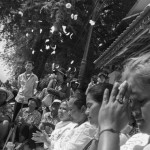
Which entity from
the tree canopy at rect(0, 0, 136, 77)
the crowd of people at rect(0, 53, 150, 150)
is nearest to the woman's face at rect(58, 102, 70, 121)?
the crowd of people at rect(0, 53, 150, 150)

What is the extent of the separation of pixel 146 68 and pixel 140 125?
27 centimetres

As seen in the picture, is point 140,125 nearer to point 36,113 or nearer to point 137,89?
point 137,89

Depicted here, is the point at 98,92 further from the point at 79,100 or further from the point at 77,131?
the point at 79,100

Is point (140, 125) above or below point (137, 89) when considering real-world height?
below

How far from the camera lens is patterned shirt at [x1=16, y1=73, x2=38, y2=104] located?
8994 mm

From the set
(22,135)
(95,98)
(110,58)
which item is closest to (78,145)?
(95,98)

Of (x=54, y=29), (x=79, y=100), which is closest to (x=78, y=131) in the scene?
(x=79, y=100)

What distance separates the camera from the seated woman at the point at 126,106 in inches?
63.6

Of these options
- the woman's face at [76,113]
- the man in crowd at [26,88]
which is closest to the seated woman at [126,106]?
the woman's face at [76,113]

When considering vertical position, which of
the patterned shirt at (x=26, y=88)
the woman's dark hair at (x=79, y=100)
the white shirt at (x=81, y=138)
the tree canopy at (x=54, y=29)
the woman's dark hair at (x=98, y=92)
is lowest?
the white shirt at (x=81, y=138)

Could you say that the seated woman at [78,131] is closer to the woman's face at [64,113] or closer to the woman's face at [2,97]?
the woman's face at [64,113]

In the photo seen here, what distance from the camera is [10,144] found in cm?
490

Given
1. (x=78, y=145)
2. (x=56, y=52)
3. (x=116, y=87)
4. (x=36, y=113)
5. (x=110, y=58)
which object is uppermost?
(x=56, y=52)

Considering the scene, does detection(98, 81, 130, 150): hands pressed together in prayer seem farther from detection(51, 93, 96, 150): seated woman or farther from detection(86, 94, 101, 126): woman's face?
detection(51, 93, 96, 150): seated woman
